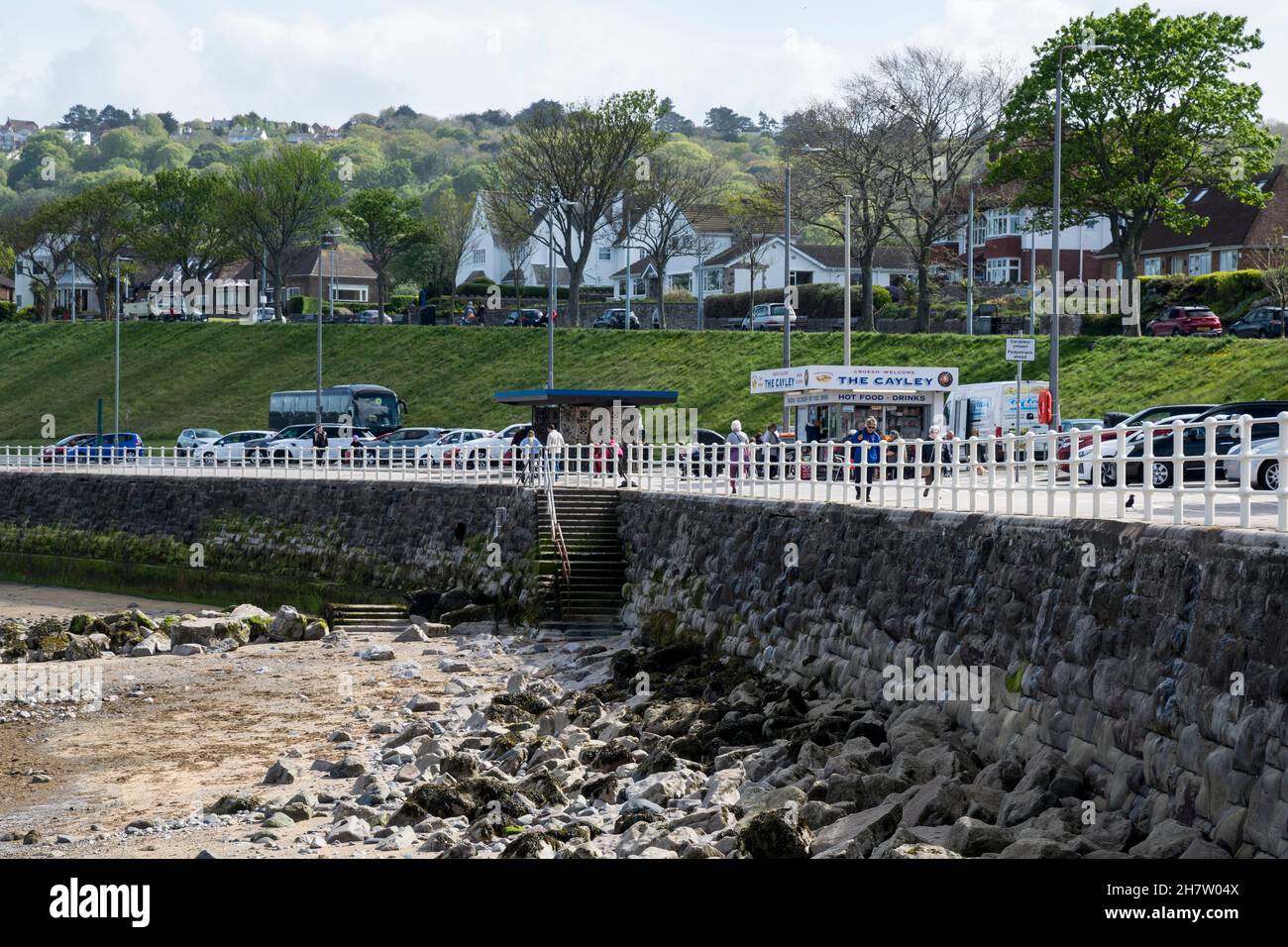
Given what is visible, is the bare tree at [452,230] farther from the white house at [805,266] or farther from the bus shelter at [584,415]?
the bus shelter at [584,415]

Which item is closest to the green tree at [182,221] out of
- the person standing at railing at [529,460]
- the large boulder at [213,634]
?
the person standing at railing at [529,460]

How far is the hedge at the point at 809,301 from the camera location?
75.4 meters

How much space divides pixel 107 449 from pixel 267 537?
45.3ft

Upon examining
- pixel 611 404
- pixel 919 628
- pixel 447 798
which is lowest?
pixel 447 798

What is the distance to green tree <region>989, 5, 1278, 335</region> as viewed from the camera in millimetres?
56062

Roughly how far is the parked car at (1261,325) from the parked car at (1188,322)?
692 millimetres

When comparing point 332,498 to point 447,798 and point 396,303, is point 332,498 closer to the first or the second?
point 447,798

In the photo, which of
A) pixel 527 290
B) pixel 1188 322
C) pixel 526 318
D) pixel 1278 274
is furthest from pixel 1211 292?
pixel 527 290

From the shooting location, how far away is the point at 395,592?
35781 millimetres

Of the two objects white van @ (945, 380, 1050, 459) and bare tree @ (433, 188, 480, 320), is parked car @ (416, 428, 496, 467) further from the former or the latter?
bare tree @ (433, 188, 480, 320)

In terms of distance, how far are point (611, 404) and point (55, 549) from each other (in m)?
17.7

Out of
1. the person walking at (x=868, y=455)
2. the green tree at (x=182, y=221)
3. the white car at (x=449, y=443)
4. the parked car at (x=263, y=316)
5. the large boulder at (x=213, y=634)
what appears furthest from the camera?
the green tree at (x=182, y=221)
